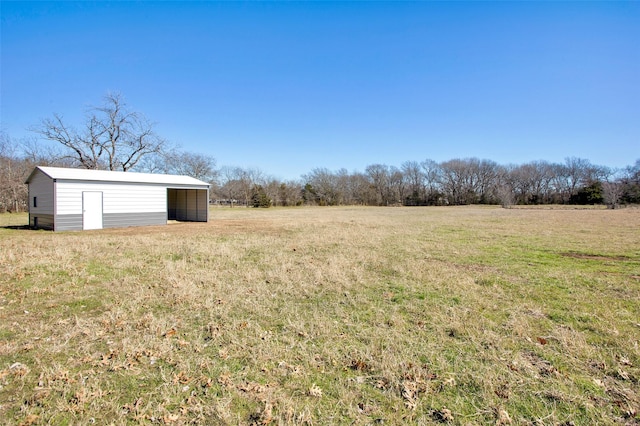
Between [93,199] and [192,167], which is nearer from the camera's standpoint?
[93,199]

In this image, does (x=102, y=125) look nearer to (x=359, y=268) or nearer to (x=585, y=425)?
(x=359, y=268)

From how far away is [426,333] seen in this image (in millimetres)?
3982

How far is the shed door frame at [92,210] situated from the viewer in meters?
15.4

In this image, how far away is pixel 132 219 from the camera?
17375mm

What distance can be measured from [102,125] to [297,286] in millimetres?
35385

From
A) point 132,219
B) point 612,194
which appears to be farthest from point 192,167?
point 612,194

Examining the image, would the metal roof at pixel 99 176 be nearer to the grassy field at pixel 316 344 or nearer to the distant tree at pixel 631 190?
the grassy field at pixel 316 344

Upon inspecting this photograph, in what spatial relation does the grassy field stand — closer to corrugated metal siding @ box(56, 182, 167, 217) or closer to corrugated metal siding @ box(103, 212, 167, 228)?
corrugated metal siding @ box(56, 182, 167, 217)

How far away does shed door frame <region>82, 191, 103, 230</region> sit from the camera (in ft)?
50.7

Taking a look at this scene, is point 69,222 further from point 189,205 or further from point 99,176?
point 189,205

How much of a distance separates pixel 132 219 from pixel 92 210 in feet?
6.65

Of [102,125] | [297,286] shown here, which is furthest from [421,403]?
[102,125]

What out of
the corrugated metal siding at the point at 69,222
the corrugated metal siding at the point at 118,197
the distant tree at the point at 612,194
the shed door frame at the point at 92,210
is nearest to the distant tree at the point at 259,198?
the corrugated metal siding at the point at 118,197

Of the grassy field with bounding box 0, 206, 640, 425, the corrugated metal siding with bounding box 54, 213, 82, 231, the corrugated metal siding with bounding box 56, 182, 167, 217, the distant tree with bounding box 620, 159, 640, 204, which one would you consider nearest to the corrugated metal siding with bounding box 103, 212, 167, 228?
the corrugated metal siding with bounding box 56, 182, 167, 217
